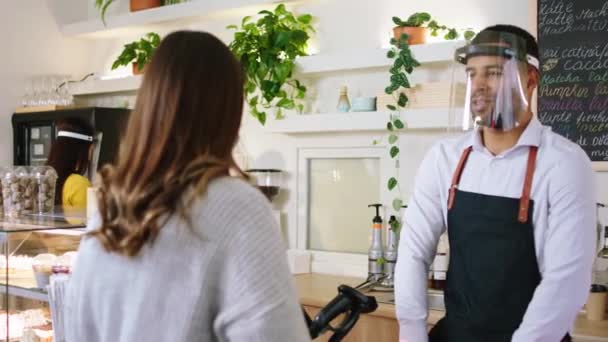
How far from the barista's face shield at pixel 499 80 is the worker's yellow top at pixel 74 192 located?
1981 millimetres

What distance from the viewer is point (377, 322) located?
3021 mm

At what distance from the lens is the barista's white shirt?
76.0 inches

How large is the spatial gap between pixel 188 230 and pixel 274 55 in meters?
2.74

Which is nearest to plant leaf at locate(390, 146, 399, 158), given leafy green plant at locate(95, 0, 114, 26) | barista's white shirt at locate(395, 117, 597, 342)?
barista's white shirt at locate(395, 117, 597, 342)

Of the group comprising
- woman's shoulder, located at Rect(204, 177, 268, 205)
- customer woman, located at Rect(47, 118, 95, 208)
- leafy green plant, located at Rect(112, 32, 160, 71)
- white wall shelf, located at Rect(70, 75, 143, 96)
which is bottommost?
woman's shoulder, located at Rect(204, 177, 268, 205)

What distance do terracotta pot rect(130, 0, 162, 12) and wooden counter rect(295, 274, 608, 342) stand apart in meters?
2.03

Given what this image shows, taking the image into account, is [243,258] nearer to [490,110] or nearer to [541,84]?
[490,110]

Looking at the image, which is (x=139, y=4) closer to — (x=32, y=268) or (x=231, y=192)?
(x=32, y=268)

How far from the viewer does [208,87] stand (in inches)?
49.1

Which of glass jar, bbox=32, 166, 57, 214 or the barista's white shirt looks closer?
the barista's white shirt

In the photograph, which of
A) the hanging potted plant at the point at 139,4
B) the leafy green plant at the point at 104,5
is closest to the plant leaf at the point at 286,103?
the hanging potted plant at the point at 139,4

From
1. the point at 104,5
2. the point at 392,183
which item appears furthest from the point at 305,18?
the point at 104,5

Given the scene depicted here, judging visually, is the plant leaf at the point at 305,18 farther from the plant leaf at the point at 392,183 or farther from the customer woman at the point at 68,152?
the customer woman at the point at 68,152

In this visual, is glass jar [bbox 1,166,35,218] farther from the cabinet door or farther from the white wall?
the white wall
